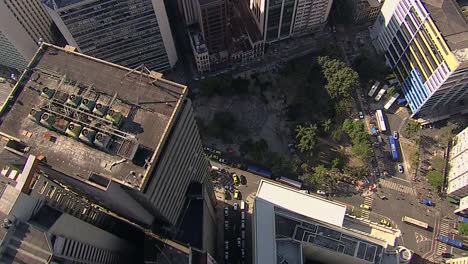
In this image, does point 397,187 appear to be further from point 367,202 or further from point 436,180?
point 436,180

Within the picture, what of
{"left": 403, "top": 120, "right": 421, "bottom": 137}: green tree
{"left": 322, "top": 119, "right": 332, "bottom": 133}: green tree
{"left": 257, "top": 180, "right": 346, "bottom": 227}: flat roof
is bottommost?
{"left": 257, "top": 180, "right": 346, "bottom": 227}: flat roof

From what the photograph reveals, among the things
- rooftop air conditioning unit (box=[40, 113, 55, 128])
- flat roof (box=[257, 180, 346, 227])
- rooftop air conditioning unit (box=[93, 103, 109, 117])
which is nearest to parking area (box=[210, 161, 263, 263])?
flat roof (box=[257, 180, 346, 227])

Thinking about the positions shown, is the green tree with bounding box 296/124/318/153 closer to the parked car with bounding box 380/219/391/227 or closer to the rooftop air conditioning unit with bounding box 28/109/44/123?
the parked car with bounding box 380/219/391/227

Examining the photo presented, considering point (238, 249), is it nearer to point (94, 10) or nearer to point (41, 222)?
point (41, 222)

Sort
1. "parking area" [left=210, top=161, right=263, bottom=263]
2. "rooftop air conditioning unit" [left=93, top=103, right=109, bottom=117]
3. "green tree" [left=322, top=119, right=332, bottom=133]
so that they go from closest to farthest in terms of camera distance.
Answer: "rooftop air conditioning unit" [left=93, top=103, right=109, bottom=117], "parking area" [left=210, top=161, right=263, bottom=263], "green tree" [left=322, top=119, right=332, bottom=133]

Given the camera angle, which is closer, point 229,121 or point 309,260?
point 309,260

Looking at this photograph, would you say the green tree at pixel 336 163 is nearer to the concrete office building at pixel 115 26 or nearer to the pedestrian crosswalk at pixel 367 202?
the pedestrian crosswalk at pixel 367 202

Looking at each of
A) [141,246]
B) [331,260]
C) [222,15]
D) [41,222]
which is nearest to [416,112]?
[331,260]

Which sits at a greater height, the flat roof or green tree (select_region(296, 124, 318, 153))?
green tree (select_region(296, 124, 318, 153))
